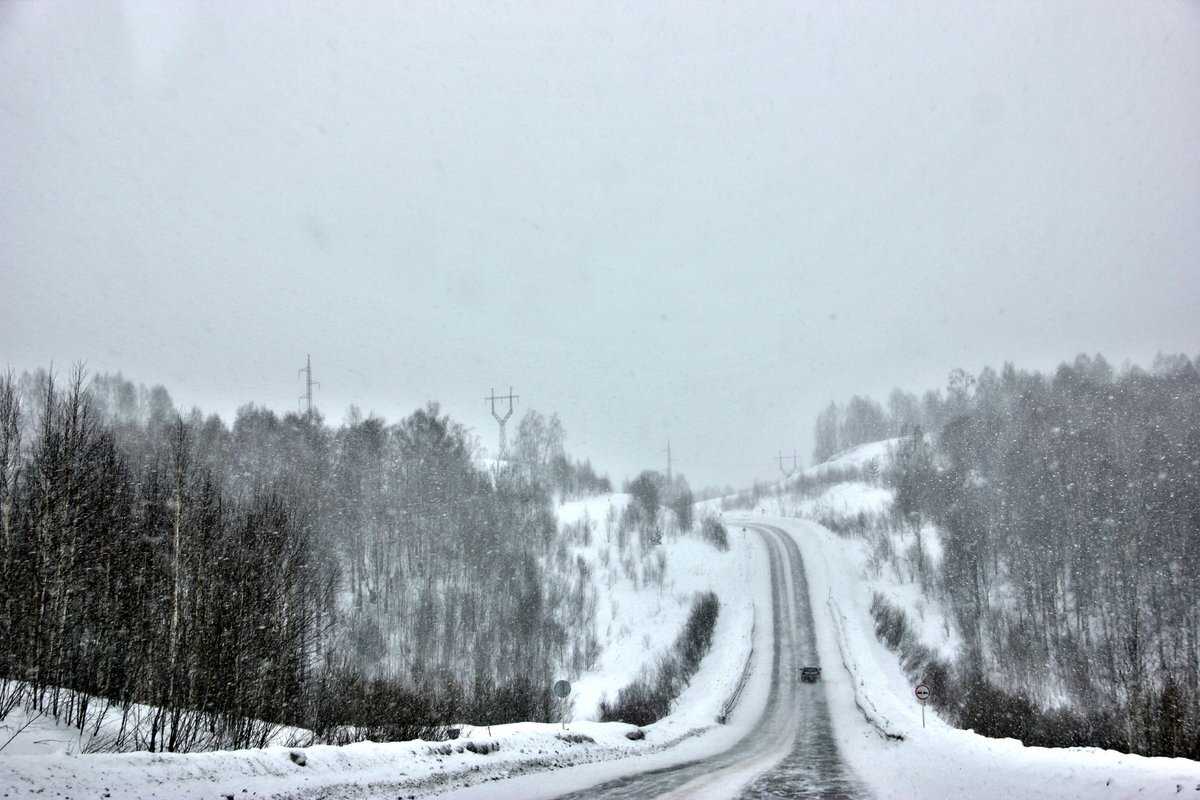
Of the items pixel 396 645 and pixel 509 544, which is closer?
pixel 396 645

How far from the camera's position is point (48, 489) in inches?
879

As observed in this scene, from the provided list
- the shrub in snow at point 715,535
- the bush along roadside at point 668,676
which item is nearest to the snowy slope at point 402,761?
the bush along roadside at point 668,676

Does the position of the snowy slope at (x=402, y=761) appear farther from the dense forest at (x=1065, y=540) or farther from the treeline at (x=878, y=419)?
the treeline at (x=878, y=419)

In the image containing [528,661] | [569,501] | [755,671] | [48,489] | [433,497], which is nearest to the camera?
[48,489]

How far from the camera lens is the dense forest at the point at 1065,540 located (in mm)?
44031

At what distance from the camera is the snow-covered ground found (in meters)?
9.39

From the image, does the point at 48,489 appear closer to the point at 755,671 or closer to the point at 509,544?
the point at 755,671

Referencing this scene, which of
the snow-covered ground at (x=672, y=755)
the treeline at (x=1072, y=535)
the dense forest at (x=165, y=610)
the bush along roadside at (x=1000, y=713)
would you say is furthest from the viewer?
the treeline at (x=1072, y=535)

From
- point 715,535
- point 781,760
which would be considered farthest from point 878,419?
point 781,760

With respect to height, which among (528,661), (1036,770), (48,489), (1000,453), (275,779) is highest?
(1000,453)

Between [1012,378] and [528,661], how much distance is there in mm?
104592

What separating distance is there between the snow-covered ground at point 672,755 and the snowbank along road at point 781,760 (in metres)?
0.70

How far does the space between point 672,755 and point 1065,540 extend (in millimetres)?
54471

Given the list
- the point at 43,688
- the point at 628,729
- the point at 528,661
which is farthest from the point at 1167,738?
the point at 528,661
